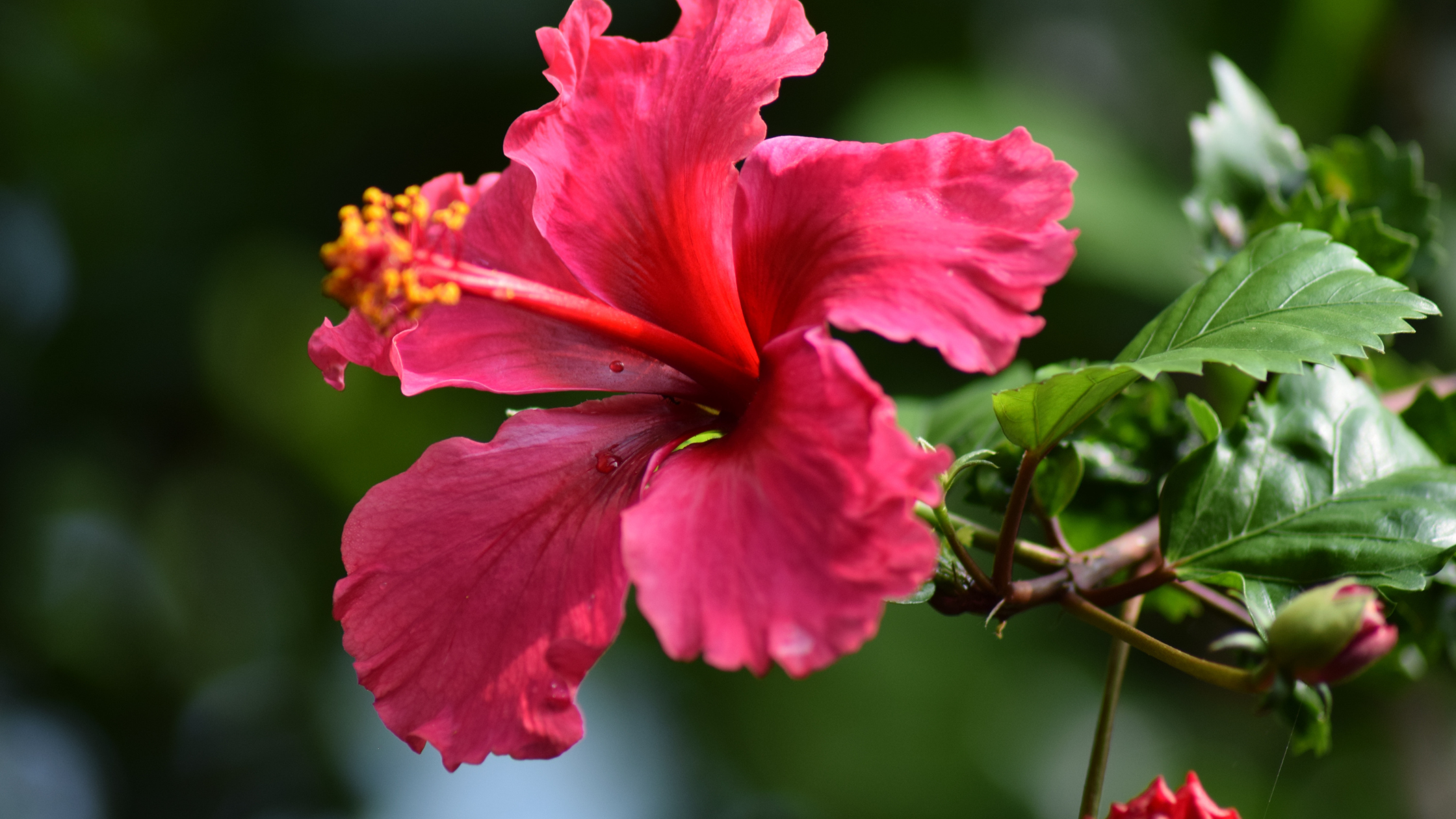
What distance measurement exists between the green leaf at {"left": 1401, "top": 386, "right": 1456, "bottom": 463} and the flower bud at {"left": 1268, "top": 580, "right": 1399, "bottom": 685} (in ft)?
1.39

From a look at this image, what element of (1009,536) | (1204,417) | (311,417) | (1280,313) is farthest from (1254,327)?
(311,417)

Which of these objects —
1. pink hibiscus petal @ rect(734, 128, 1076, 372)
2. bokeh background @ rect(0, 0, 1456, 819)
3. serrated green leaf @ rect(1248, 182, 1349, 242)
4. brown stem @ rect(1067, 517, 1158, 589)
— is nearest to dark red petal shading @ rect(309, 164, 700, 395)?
pink hibiscus petal @ rect(734, 128, 1076, 372)

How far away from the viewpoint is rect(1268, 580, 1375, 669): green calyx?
723mm

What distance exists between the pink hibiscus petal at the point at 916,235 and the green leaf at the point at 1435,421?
0.59 meters

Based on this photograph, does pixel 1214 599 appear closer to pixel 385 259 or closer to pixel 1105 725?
pixel 1105 725

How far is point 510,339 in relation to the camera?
956mm

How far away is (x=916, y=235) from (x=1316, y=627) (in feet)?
1.28

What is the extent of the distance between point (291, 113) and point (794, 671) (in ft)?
12.0

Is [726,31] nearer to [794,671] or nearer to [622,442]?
[622,442]

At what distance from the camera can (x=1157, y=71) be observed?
403cm

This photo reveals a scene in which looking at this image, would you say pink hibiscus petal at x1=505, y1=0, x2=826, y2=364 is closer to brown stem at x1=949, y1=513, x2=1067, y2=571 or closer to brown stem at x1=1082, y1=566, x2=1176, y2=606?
brown stem at x1=949, y1=513, x2=1067, y2=571

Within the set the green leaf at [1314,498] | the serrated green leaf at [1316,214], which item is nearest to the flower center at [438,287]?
the green leaf at [1314,498]

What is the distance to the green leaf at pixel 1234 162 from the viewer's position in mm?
1363

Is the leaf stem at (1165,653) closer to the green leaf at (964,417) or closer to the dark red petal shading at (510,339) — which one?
the green leaf at (964,417)
